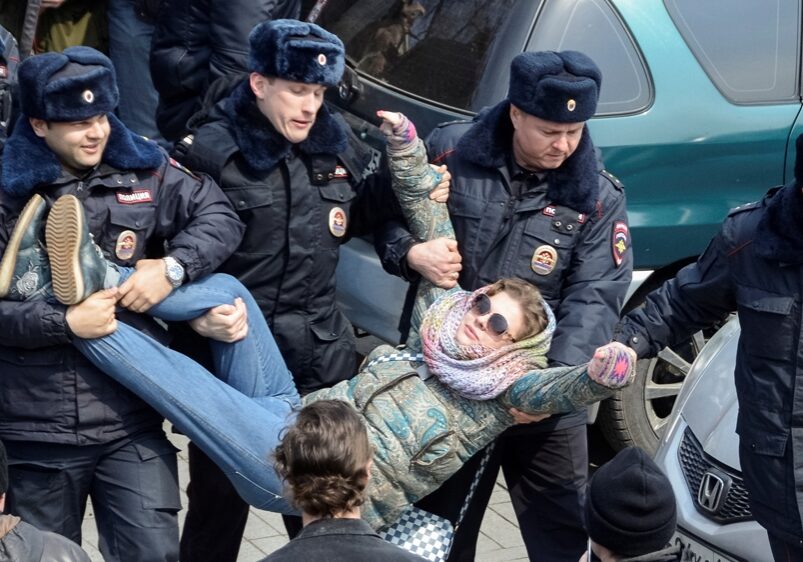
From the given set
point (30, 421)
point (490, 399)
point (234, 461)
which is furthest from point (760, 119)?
point (30, 421)

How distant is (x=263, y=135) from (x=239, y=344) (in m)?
0.65

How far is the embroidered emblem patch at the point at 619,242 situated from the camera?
14.8ft

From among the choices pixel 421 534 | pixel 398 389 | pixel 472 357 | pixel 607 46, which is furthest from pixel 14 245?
pixel 607 46

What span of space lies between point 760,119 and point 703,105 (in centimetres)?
25

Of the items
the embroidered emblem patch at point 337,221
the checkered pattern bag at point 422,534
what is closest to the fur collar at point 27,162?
the embroidered emblem patch at point 337,221

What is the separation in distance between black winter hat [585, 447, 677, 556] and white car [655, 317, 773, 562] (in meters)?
1.02

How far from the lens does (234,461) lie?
4.10 metres

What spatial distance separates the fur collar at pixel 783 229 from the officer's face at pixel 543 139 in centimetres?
64

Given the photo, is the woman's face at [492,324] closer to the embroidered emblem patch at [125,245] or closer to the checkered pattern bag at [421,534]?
the checkered pattern bag at [421,534]

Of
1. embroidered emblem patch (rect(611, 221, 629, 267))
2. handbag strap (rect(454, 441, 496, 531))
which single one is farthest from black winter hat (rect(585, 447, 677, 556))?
embroidered emblem patch (rect(611, 221, 629, 267))

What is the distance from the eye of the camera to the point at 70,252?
12.9 feet

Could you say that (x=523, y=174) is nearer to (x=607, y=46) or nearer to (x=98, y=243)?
(x=98, y=243)

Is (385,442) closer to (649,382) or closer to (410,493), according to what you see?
(410,493)

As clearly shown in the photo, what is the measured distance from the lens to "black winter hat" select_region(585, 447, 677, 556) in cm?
349
